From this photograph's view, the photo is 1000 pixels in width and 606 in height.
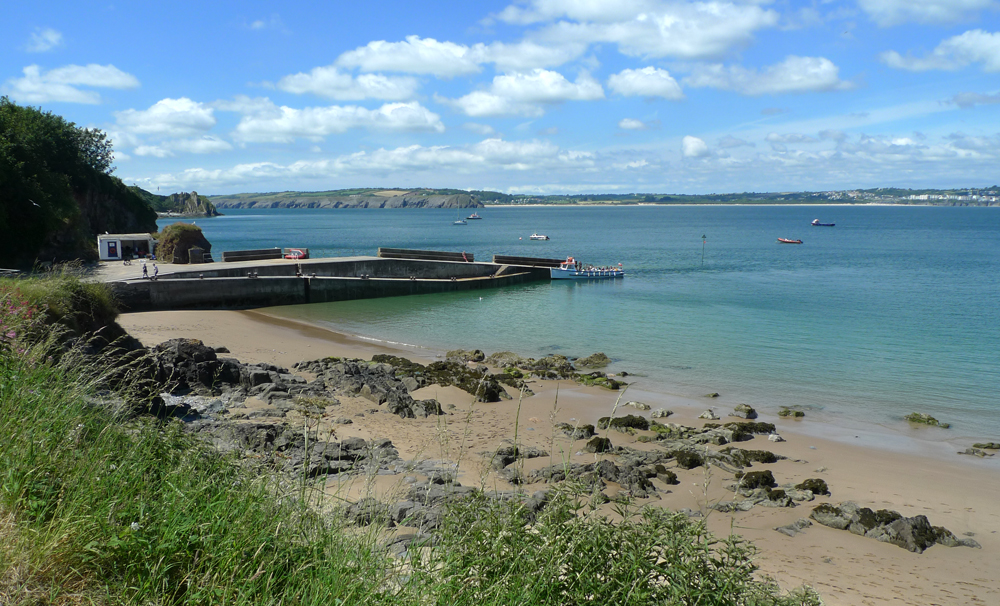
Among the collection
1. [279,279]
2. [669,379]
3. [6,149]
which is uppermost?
[6,149]

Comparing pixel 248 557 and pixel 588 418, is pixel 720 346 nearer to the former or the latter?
pixel 588 418

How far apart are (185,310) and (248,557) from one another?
28241mm

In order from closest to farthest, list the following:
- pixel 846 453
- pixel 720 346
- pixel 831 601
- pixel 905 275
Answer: pixel 831 601 < pixel 846 453 < pixel 720 346 < pixel 905 275

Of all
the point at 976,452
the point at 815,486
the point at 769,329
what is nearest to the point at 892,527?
the point at 815,486

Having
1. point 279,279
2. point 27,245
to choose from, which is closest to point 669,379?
point 279,279

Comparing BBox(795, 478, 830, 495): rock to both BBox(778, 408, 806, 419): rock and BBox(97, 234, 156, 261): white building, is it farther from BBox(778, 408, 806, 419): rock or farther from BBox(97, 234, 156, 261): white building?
BBox(97, 234, 156, 261): white building

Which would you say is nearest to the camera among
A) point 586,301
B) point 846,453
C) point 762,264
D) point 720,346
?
point 846,453

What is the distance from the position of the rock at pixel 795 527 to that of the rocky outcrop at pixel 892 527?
264 mm

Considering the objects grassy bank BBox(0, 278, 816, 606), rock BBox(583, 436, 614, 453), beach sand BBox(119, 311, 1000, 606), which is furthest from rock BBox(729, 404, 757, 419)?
grassy bank BBox(0, 278, 816, 606)

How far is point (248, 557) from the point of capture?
133 inches

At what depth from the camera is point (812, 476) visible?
36.4 ft

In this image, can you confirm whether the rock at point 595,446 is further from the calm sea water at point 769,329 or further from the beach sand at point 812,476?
the calm sea water at point 769,329

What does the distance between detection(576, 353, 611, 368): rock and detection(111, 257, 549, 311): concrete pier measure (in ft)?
57.1

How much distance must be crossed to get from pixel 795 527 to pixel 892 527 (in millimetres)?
1254
